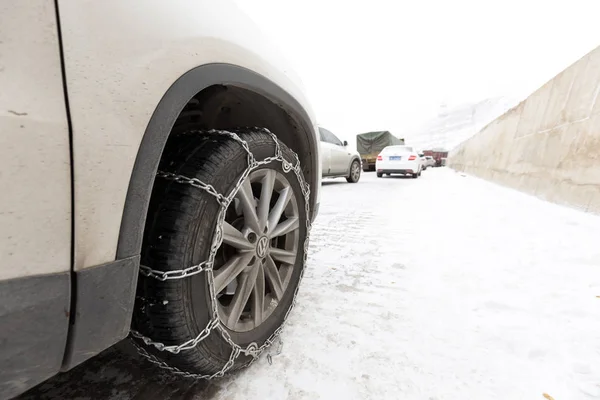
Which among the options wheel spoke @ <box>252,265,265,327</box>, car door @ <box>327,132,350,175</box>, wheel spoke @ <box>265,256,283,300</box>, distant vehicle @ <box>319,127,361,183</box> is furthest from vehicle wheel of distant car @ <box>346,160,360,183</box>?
wheel spoke @ <box>252,265,265,327</box>

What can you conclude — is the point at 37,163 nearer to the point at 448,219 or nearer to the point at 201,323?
the point at 201,323

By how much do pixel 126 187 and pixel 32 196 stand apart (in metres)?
0.21

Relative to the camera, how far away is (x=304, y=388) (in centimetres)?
124

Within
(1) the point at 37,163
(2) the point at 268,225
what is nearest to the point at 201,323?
(2) the point at 268,225

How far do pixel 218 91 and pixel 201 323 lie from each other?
37.4 inches

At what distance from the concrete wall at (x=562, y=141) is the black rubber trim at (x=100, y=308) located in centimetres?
530

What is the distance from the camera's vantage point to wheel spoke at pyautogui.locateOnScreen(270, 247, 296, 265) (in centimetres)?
147

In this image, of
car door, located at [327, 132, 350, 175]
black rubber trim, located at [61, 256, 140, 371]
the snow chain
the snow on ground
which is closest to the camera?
black rubber trim, located at [61, 256, 140, 371]

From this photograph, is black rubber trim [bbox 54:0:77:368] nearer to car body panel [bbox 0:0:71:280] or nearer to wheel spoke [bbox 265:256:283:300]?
car body panel [bbox 0:0:71:280]

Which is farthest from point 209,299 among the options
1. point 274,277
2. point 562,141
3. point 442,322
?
point 562,141

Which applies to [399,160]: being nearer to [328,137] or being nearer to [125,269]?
[328,137]

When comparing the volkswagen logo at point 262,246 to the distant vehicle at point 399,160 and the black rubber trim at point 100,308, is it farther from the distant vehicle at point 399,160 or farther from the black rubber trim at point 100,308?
the distant vehicle at point 399,160

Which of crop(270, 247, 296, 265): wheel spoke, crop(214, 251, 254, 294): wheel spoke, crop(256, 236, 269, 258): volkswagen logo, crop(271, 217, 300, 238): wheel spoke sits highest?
crop(271, 217, 300, 238): wheel spoke

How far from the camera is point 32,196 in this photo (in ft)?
2.13
